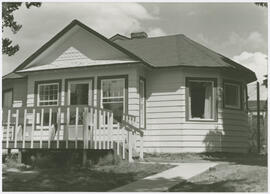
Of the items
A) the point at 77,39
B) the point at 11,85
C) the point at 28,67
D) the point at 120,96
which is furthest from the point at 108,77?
the point at 11,85

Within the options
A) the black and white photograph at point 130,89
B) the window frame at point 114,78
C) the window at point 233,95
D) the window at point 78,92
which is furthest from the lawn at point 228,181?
the window at point 78,92

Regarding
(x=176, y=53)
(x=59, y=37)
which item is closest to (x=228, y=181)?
(x=176, y=53)

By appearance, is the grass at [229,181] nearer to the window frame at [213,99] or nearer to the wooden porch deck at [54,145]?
the wooden porch deck at [54,145]

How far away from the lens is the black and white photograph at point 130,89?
39.0 ft

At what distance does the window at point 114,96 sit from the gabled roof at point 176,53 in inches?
61.6

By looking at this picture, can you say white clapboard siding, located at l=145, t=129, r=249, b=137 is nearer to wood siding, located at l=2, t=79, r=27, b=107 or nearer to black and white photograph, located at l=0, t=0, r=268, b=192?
black and white photograph, located at l=0, t=0, r=268, b=192

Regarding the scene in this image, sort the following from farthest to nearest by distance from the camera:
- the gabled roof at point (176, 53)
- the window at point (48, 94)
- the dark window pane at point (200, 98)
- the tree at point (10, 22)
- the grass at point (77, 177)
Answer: the window at point (48, 94) → the dark window pane at point (200, 98) → the gabled roof at point (176, 53) → the tree at point (10, 22) → the grass at point (77, 177)

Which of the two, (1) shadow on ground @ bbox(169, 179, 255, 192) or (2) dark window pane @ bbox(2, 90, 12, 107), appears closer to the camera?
(1) shadow on ground @ bbox(169, 179, 255, 192)

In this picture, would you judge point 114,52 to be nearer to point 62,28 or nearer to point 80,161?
point 62,28

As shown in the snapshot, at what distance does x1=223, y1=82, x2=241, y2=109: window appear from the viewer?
17.0 meters

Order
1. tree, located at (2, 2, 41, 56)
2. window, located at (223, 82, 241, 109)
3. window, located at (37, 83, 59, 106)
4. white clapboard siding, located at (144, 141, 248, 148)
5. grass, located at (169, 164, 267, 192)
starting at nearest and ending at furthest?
grass, located at (169, 164, 267, 192) < tree, located at (2, 2, 41, 56) < white clapboard siding, located at (144, 141, 248, 148) < window, located at (223, 82, 241, 109) < window, located at (37, 83, 59, 106)

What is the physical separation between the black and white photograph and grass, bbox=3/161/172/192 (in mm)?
73

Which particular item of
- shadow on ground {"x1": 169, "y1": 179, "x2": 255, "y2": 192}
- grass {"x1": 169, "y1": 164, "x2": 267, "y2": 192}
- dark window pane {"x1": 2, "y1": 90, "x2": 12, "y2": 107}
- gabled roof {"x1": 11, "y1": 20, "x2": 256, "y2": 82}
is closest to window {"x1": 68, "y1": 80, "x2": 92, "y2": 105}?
gabled roof {"x1": 11, "y1": 20, "x2": 256, "y2": 82}

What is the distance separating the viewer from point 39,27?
13625 mm
